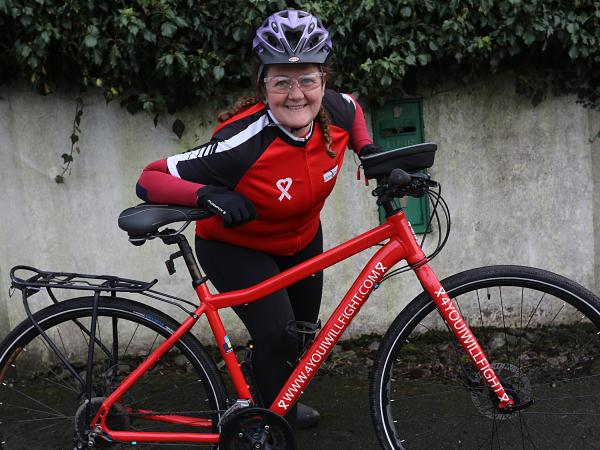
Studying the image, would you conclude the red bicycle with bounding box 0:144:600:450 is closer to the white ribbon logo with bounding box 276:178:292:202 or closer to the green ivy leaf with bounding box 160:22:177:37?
the white ribbon logo with bounding box 276:178:292:202

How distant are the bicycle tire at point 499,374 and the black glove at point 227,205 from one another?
0.71 metres

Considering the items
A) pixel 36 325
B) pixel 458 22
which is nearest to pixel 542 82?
pixel 458 22

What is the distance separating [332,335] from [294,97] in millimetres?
914

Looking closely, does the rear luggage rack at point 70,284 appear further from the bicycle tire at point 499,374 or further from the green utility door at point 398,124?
the green utility door at point 398,124

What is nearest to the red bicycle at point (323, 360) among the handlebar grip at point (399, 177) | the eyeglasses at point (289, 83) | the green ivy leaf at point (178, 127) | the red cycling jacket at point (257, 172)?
the handlebar grip at point (399, 177)

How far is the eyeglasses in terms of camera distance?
2432 millimetres

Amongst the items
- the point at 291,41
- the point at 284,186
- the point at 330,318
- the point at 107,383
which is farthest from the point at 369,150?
the point at 107,383

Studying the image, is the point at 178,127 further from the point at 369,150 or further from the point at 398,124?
the point at 369,150

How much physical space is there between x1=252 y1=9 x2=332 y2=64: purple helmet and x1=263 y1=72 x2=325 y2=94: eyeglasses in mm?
64

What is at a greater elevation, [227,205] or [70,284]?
[227,205]

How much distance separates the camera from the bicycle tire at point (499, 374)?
243cm

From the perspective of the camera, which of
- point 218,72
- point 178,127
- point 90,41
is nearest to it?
point 90,41

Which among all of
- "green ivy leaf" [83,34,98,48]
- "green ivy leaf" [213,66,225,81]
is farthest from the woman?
"green ivy leaf" [83,34,98,48]

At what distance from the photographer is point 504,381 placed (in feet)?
8.09
